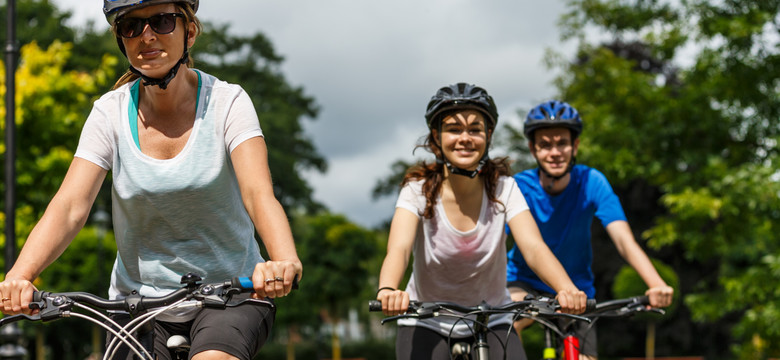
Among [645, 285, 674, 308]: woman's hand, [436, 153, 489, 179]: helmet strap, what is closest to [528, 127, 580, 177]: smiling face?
[645, 285, 674, 308]: woman's hand

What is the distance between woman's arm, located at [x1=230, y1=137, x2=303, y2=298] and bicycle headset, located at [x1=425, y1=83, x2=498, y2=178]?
49.3 inches

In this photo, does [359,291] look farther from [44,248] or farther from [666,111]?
[44,248]

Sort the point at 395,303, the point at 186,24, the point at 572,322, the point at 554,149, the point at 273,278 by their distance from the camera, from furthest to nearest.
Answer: the point at 554,149, the point at 572,322, the point at 395,303, the point at 186,24, the point at 273,278

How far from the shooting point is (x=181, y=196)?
2.98m

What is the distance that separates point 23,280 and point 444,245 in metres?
1.94

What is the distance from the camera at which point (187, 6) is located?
3049 mm

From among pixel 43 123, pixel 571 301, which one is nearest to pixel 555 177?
pixel 571 301

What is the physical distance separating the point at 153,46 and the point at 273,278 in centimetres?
99

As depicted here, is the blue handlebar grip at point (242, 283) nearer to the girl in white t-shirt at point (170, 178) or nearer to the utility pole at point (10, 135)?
the girl in white t-shirt at point (170, 178)

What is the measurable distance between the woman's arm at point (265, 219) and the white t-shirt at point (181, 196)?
0.22 feet

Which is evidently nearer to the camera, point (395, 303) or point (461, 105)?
point (395, 303)

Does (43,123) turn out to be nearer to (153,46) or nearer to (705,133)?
(705,133)

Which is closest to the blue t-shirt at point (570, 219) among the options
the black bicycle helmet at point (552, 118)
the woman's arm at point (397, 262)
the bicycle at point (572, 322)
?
the black bicycle helmet at point (552, 118)

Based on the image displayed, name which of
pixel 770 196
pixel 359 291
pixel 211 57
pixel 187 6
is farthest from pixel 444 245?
pixel 211 57
